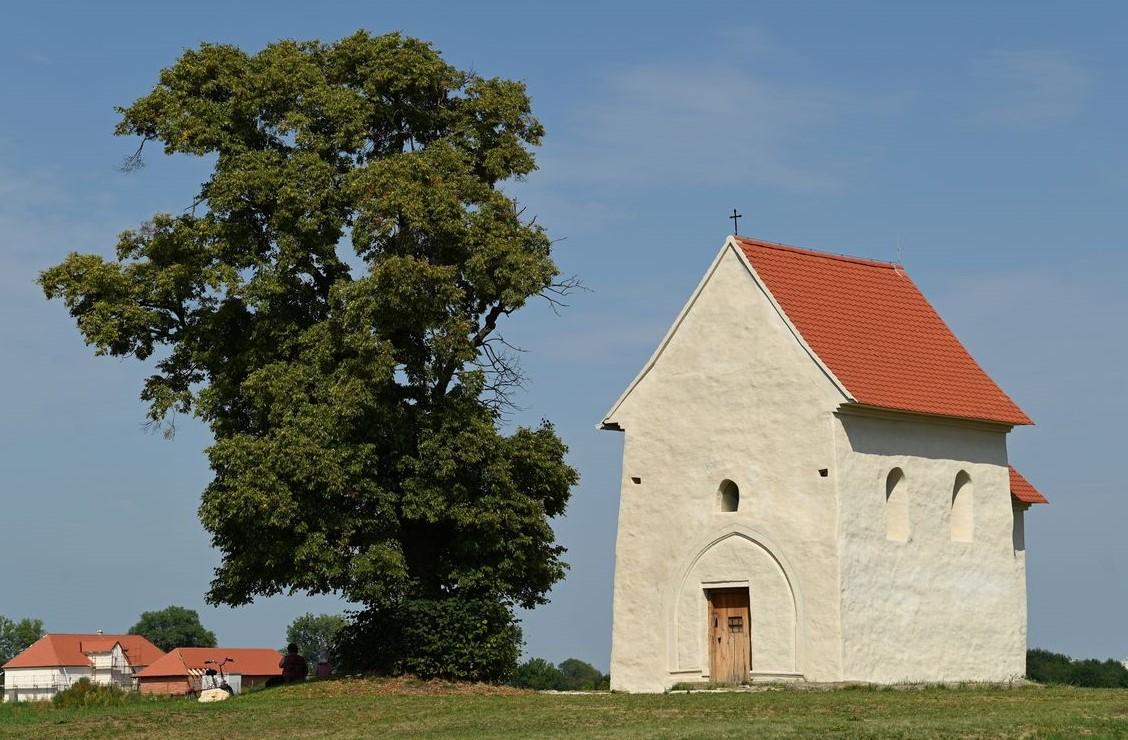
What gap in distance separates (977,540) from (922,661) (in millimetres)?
3242

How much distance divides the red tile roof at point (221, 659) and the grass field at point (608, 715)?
158 ft

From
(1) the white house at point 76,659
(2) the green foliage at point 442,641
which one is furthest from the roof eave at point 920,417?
(1) the white house at point 76,659

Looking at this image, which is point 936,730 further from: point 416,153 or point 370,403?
point 416,153

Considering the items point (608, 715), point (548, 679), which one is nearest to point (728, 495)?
point (608, 715)

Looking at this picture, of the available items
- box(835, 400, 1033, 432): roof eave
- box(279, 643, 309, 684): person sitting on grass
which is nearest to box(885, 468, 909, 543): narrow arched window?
box(835, 400, 1033, 432): roof eave

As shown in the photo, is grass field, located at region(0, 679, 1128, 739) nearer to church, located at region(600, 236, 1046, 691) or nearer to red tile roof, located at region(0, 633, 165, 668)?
church, located at region(600, 236, 1046, 691)

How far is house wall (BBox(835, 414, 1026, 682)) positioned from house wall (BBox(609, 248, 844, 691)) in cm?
62

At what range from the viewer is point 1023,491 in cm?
3794

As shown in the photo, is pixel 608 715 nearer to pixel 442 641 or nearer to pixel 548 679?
pixel 442 641

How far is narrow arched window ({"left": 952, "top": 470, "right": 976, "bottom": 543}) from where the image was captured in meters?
34.8

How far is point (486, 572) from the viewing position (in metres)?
36.6

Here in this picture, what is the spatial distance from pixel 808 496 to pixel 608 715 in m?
7.13

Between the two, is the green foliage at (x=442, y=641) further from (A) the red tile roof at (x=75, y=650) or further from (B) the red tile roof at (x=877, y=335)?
(A) the red tile roof at (x=75, y=650)

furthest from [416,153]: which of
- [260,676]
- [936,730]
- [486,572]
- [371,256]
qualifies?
[260,676]
